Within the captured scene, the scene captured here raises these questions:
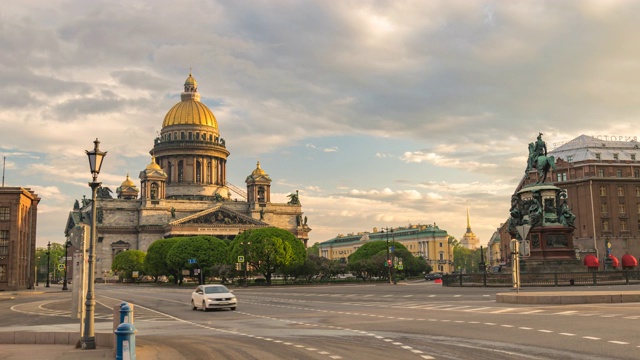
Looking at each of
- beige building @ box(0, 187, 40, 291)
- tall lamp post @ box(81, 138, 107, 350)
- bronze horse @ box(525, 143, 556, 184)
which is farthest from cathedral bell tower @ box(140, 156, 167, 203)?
tall lamp post @ box(81, 138, 107, 350)

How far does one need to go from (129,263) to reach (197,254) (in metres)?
31.7

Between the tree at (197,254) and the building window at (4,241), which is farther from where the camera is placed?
the tree at (197,254)

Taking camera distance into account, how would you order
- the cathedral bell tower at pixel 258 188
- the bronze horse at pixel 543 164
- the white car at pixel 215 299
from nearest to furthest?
the white car at pixel 215 299 → the bronze horse at pixel 543 164 → the cathedral bell tower at pixel 258 188

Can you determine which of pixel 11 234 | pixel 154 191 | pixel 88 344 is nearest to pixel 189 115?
pixel 154 191

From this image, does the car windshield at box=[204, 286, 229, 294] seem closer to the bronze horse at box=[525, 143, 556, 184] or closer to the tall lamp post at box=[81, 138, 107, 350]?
the tall lamp post at box=[81, 138, 107, 350]

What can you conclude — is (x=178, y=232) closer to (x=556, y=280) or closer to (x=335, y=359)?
(x=556, y=280)

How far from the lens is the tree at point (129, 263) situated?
12012 centimetres

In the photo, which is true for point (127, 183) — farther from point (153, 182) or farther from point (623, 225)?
point (623, 225)

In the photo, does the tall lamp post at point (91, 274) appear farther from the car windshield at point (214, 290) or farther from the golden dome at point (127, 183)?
the golden dome at point (127, 183)

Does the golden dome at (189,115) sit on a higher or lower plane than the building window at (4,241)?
higher

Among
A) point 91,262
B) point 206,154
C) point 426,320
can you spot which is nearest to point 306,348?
point 91,262

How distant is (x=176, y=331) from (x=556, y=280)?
2917 centimetres

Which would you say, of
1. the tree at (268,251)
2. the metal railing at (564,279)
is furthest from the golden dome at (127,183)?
the metal railing at (564,279)

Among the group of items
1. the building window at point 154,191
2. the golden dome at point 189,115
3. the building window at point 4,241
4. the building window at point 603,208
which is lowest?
the building window at point 4,241
